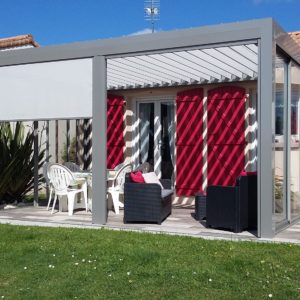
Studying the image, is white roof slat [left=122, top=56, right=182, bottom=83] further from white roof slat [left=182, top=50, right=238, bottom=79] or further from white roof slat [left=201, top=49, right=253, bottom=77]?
white roof slat [left=201, top=49, right=253, bottom=77]

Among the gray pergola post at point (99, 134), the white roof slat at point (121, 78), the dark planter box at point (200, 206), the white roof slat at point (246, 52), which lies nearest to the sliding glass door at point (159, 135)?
the white roof slat at point (121, 78)

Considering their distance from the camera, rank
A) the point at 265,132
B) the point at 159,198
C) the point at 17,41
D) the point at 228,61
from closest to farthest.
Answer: the point at 265,132, the point at 159,198, the point at 228,61, the point at 17,41

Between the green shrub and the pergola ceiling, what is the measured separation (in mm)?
2514

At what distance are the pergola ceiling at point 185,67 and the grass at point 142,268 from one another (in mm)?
3223

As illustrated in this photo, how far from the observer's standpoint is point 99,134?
8383 mm

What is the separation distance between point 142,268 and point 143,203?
2.95 meters

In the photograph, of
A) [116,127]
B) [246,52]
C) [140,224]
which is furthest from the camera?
[116,127]

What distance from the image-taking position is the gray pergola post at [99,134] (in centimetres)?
833

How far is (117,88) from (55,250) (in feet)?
21.9

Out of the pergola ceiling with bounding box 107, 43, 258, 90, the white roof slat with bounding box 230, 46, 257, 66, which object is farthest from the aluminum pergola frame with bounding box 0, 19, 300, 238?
the white roof slat with bounding box 230, 46, 257, 66

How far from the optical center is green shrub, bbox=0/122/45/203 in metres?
11.3

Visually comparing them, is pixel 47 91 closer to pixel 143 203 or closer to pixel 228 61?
pixel 143 203

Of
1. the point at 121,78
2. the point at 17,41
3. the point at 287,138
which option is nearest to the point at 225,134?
the point at 121,78

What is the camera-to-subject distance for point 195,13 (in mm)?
Result: 20750
